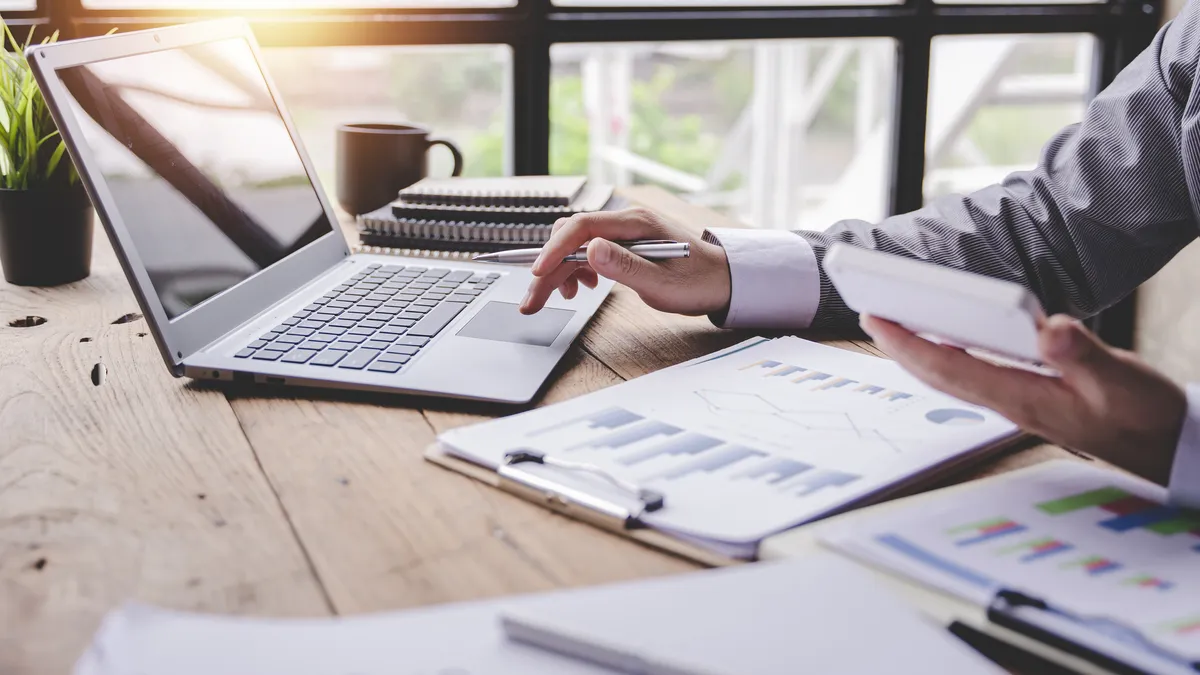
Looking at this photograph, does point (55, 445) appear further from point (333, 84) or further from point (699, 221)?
point (333, 84)

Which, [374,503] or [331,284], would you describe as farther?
[331,284]

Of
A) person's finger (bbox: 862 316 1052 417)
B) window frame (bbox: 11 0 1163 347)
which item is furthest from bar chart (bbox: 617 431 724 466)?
window frame (bbox: 11 0 1163 347)

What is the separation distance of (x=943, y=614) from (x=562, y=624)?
0.17m

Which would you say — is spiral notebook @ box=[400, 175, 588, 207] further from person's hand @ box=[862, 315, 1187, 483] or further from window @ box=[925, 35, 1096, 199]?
window @ box=[925, 35, 1096, 199]

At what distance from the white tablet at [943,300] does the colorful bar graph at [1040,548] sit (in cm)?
9

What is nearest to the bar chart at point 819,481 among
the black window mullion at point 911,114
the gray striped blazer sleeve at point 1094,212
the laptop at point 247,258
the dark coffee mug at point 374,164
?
the laptop at point 247,258

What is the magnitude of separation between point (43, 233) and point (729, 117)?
9.22 ft

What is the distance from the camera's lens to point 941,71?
226 centimetres

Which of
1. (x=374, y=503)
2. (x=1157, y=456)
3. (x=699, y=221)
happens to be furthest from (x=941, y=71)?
(x=374, y=503)

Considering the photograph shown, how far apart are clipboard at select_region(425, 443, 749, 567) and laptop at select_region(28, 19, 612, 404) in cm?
10

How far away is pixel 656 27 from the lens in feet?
5.87

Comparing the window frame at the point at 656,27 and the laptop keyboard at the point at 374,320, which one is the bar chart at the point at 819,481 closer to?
the laptop keyboard at the point at 374,320

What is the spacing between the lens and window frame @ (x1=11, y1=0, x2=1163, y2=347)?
159 cm

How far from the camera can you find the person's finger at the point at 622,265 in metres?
0.89
